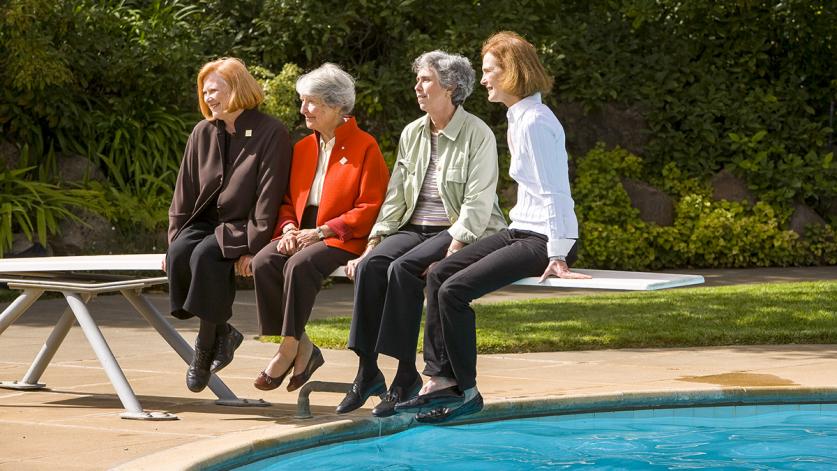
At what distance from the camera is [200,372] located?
238 inches

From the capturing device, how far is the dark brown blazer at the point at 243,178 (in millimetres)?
5949

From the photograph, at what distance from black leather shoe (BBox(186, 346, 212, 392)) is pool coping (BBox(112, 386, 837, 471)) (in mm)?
897

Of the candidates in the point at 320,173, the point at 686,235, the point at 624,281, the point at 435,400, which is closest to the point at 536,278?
the point at 624,281

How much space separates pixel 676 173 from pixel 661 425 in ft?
32.1

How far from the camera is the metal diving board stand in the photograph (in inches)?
233

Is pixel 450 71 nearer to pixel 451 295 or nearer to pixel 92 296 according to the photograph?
pixel 451 295

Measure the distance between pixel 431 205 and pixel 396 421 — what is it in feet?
3.26

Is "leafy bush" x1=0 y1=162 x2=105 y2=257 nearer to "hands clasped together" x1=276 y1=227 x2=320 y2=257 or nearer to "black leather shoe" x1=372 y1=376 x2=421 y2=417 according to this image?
"hands clasped together" x1=276 y1=227 x2=320 y2=257

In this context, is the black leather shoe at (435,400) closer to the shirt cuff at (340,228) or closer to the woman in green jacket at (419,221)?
the woman in green jacket at (419,221)

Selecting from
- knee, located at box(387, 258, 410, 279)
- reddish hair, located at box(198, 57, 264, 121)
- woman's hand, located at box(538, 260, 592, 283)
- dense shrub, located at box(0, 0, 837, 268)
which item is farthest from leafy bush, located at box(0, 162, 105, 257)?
woman's hand, located at box(538, 260, 592, 283)

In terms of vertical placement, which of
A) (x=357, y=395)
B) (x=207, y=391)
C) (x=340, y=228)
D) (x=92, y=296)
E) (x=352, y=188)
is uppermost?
(x=352, y=188)

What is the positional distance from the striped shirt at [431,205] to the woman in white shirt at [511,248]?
30 centimetres

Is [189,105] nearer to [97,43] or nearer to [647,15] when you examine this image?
[97,43]

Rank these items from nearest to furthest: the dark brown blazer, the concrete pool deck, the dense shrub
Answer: the concrete pool deck
the dark brown blazer
the dense shrub
